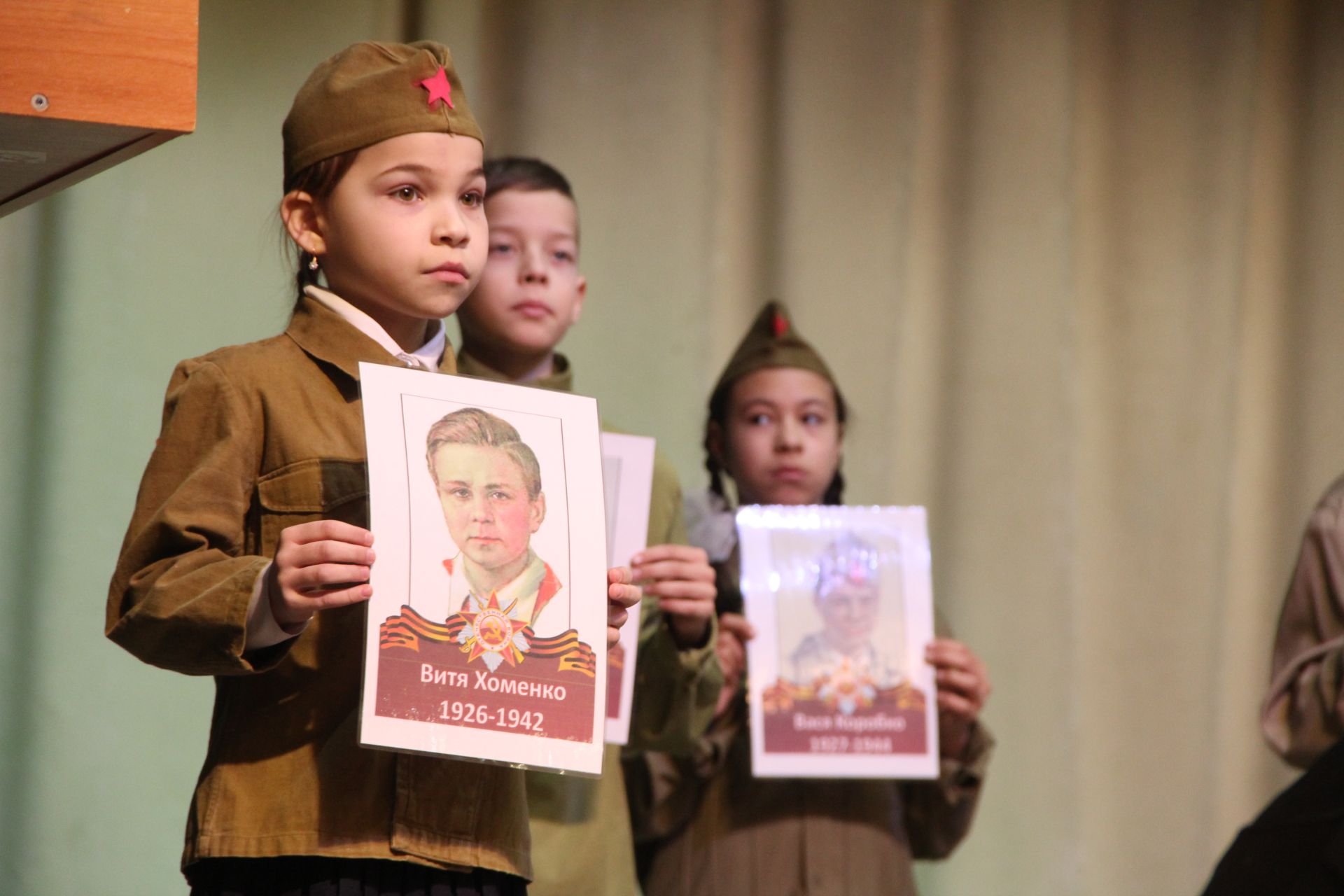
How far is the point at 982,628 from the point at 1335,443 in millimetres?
779

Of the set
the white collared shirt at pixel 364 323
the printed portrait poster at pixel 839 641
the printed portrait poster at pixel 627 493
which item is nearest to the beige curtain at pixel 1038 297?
the printed portrait poster at pixel 839 641

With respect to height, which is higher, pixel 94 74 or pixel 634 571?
pixel 94 74

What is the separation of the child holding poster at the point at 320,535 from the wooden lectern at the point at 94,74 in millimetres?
240

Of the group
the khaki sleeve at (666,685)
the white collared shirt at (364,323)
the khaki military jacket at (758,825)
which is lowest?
the khaki military jacket at (758,825)

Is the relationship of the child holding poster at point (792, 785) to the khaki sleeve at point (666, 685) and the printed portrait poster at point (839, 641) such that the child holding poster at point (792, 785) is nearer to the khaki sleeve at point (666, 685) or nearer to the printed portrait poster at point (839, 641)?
the printed portrait poster at point (839, 641)

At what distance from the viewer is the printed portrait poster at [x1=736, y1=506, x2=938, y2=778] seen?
1.74 m

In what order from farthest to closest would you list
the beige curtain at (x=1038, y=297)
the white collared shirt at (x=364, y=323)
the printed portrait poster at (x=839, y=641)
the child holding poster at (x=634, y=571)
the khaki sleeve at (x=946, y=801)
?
the beige curtain at (x=1038, y=297) < the khaki sleeve at (x=946, y=801) < the printed portrait poster at (x=839, y=641) < the child holding poster at (x=634, y=571) < the white collared shirt at (x=364, y=323)

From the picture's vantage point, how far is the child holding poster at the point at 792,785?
5.80 feet

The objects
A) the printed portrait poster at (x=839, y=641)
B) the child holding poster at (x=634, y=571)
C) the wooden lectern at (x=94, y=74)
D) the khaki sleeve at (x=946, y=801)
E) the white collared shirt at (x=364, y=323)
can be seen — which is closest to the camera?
the wooden lectern at (x=94, y=74)

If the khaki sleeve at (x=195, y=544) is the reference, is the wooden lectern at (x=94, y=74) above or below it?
above

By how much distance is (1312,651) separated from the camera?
1.80 metres

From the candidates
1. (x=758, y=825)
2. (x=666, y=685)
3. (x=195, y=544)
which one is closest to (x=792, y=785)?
(x=758, y=825)

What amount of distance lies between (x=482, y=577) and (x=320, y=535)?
12cm

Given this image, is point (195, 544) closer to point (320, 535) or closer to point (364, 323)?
point (320, 535)
